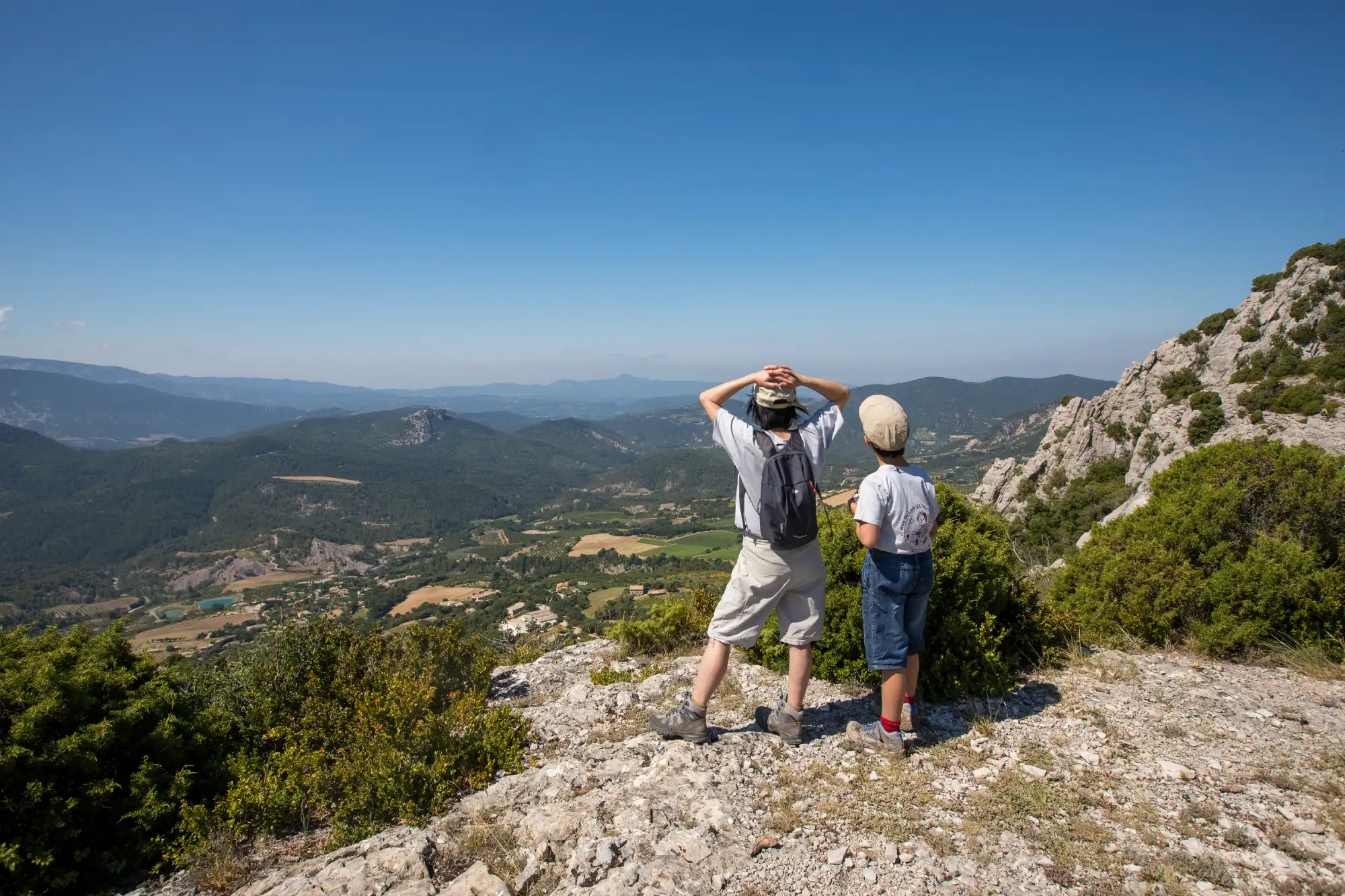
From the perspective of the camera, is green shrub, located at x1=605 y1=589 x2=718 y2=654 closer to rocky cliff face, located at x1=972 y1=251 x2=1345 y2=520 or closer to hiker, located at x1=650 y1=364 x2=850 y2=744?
hiker, located at x1=650 y1=364 x2=850 y2=744

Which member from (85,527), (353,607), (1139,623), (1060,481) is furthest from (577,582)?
(85,527)

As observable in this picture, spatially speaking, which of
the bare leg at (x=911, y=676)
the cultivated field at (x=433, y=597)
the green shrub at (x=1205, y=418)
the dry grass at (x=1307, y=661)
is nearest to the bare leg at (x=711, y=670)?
the bare leg at (x=911, y=676)

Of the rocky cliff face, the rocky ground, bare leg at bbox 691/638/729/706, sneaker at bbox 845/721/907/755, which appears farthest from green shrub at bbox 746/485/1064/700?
the rocky cliff face

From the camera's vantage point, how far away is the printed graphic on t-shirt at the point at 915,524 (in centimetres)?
380

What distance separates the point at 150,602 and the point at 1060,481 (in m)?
160

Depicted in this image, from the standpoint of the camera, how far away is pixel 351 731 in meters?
4.44

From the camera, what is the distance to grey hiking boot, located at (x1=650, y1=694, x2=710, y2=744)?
4297 millimetres

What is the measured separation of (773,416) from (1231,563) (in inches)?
215

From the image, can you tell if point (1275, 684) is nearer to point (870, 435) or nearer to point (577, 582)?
point (870, 435)

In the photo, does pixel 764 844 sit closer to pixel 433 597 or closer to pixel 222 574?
pixel 433 597

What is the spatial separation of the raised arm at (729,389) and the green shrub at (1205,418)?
28.8m

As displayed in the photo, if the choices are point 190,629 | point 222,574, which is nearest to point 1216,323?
point 190,629

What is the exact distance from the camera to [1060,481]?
113ft

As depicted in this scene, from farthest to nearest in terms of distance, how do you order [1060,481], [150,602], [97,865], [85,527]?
[85,527] < [150,602] < [1060,481] < [97,865]
